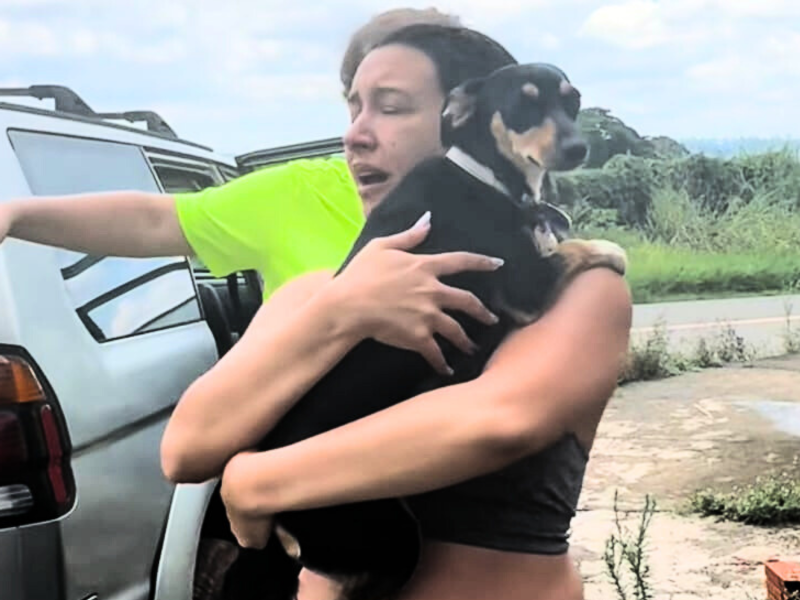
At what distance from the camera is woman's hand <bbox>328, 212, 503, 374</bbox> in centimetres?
149

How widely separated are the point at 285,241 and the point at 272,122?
22 centimetres

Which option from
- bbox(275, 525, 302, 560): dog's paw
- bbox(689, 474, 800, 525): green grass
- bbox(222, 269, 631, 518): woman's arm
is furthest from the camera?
bbox(689, 474, 800, 525): green grass

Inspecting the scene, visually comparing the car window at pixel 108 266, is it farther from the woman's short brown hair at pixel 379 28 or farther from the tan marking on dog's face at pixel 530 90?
the tan marking on dog's face at pixel 530 90

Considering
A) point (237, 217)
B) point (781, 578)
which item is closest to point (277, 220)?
point (237, 217)

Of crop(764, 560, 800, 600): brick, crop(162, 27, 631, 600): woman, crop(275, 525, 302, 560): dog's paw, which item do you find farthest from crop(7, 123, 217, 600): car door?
crop(764, 560, 800, 600): brick

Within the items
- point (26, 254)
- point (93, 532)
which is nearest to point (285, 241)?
point (26, 254)

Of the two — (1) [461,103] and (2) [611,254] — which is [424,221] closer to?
(1) [461,103]

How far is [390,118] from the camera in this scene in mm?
1562

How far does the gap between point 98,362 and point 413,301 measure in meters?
0.53

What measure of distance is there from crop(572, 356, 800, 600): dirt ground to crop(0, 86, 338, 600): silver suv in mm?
660

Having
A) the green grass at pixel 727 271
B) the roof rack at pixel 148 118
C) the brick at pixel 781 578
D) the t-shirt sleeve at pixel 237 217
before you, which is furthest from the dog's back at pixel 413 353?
the brick at pixel 781 578

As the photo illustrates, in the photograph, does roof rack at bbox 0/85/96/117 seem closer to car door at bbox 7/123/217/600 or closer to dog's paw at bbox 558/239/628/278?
car door at bbox 7/123/217/600

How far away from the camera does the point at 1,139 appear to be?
1.65 metres

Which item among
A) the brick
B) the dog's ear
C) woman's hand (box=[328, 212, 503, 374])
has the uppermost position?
the dog's ear
